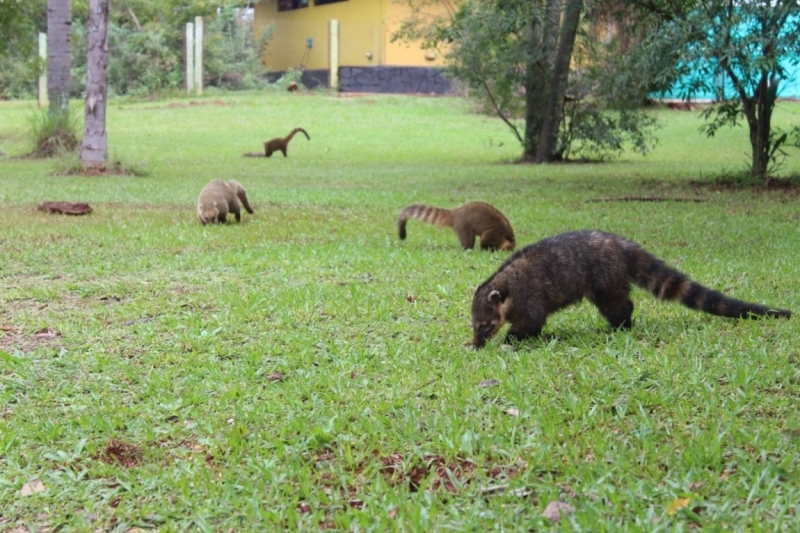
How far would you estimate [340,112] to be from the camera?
33.3m

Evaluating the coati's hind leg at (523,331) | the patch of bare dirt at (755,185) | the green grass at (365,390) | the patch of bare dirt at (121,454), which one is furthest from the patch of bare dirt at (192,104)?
the patch of bare dirt at (121,454)

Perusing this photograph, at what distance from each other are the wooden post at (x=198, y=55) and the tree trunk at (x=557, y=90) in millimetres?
20416

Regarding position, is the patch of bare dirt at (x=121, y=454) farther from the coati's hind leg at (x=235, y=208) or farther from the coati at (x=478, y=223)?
the coati's hind leg at (x=235, y=208)

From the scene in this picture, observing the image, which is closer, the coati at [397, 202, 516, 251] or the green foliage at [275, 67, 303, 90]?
the coati at [397, 202, 516, 251]

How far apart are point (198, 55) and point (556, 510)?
36.8 m

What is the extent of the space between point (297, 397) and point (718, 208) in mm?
8949

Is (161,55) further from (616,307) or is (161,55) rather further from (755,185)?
(616,307)

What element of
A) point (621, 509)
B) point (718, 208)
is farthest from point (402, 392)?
point (718, 208)

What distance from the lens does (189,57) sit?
37.8 m

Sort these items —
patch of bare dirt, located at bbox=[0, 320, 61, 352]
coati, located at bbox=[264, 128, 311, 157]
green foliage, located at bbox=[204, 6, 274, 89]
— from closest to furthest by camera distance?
patch of bare dirt, located at bbox=[0, 320, 61, 352]
coati, located at bbox=[264, 128, 311, 157]
green foliage, located at bbox=[204, 6, 274, 89]

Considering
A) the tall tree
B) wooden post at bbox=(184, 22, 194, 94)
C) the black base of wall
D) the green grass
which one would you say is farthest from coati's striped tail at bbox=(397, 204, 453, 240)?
wooden post at bbox=(184, 22, 194, 94)

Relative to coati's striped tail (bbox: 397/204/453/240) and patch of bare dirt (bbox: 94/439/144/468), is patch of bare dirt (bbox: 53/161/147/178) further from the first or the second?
patch of bare dirt (bbox: 94/439/144/468)

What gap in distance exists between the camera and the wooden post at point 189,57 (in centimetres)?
3734

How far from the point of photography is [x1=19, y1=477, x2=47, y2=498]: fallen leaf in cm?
406
